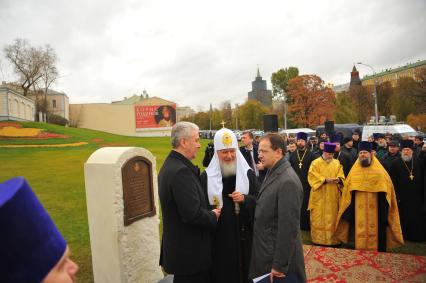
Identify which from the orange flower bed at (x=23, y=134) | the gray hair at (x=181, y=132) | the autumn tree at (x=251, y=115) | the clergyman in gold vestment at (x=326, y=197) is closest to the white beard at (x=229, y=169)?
the gray hair at (x=181, y=132)

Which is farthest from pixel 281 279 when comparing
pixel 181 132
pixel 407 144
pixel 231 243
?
pixel 407 144

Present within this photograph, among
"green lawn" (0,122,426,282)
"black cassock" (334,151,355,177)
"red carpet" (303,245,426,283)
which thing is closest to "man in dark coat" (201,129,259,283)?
"red carpet" (303,245,426,283)

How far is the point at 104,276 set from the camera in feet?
14.3

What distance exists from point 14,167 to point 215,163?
678 inches

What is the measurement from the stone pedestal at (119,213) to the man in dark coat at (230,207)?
1180 millimetres

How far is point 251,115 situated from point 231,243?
55.6 m

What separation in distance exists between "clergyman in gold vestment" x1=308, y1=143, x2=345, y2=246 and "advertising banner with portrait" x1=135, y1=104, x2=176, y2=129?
68.9m

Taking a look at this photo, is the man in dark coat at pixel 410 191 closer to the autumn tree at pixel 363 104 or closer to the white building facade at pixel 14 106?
the white building facade at pixel 14 106

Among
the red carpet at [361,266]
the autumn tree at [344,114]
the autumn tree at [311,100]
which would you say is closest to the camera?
the red carpet at [361,266]

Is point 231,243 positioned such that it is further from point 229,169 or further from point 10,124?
point 10,124

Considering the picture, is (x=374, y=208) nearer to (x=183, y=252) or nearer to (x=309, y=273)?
(x=309, y=273)

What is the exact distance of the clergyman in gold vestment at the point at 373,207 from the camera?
19.8 feet

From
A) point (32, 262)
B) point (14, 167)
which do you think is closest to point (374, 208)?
point (32, 262)

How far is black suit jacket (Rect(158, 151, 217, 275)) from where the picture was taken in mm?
2969
